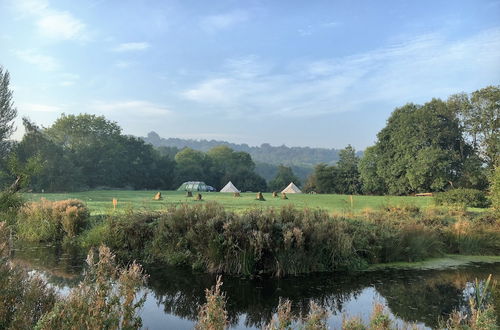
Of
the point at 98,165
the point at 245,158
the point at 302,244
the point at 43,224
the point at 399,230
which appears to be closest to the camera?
the point at 302,244

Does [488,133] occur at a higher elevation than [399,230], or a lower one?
higher

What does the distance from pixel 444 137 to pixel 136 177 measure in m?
44.1

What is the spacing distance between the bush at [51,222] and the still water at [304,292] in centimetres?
282

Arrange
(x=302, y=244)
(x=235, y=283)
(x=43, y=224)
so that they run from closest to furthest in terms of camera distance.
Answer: (x=235, y=283)
(x=302, y=244)
(x=43, y=224)

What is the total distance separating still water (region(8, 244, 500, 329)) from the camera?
261 inches

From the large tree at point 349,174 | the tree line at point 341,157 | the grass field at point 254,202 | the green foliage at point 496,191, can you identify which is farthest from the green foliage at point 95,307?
the large tree at point 349,174

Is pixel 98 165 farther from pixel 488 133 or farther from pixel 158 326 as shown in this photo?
pixel 158 326

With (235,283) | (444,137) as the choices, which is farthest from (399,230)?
(444,137)

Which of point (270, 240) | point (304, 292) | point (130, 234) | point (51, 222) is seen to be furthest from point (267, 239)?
point (51, 222)

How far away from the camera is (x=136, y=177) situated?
202ft

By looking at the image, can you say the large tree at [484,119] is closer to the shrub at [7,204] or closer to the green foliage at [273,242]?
the green foliage at [273,242]

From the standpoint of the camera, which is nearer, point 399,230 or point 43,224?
point 399,230

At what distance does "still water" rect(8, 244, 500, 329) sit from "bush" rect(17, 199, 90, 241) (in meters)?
2.82

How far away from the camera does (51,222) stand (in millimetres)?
13625
